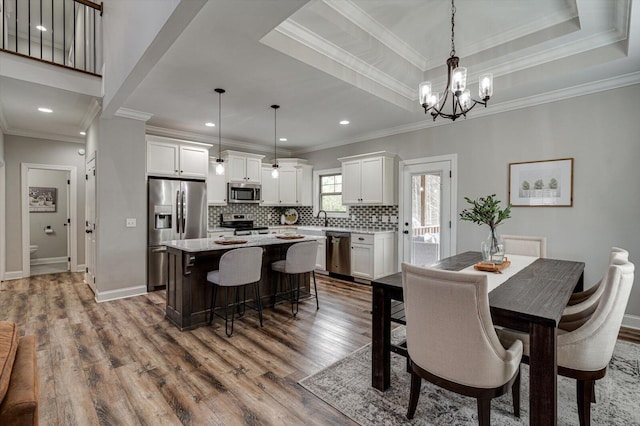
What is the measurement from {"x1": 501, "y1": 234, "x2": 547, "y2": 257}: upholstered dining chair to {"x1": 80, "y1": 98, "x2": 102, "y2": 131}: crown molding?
214 inches

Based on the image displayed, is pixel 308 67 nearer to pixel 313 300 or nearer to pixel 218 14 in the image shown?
pixel 218 14

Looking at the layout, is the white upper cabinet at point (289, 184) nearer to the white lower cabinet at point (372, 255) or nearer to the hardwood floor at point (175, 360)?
the white lower cabinet at point (372, 255)

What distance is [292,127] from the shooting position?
5.20 metres

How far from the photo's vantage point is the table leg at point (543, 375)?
56.5 inches

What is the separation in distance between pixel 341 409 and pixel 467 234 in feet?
10.8

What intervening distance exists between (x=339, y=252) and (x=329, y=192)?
153cm

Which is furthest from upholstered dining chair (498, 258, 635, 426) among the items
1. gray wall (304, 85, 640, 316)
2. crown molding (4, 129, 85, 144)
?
crown molding (4, 129, 85, 144)

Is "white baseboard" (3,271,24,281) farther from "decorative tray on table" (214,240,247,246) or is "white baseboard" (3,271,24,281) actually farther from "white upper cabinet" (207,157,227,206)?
"decorative tray on table" (214,240,247,246)

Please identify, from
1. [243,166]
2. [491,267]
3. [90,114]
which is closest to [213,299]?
[491,267]

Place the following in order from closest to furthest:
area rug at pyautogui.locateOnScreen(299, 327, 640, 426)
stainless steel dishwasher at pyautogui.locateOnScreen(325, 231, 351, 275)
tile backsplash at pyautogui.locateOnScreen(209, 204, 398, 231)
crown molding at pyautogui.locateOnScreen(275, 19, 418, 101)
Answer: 1. area rug at pyautogui.locateOnScreen(299, 327, 640, 426)
2. crown molding at pyautogui.locateOnScreen(275, 19, 418, 101)
3. stainless steel dishwasher at pyautogui.locateOnScreen(325, 231, 351, 275)
4. tile backsplash at pyautogui.locateOnScreen(209, 204, 398, 231)

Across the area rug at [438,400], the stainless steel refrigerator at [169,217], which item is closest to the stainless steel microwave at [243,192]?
the stainless steel refrigerator at [169,217]

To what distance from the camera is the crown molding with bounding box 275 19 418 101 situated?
2734 mm

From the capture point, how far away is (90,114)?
14.8 feet

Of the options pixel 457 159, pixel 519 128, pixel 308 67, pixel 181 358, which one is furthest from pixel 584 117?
pixel 181 358
